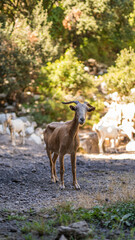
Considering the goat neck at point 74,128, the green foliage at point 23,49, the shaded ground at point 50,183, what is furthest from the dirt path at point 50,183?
the green foliage at point 23,49

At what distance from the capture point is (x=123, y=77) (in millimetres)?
16828

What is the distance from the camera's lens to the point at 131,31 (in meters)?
22.5

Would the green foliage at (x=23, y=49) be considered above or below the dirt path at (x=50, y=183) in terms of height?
above

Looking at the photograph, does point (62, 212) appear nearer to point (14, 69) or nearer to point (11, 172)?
point (11, 172)

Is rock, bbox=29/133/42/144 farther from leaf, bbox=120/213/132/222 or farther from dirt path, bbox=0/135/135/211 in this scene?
leaf, bbox=120/213/132/222

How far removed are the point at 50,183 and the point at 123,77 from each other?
1154 cm

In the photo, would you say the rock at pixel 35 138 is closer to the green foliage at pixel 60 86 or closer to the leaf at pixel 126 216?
the green foliage at pixel 60 86

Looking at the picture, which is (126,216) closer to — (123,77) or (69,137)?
(69,137)

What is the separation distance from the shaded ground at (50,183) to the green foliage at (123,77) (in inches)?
268

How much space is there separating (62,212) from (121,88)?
13.6 metres

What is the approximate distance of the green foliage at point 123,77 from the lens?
661 inches

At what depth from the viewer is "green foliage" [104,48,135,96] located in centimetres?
1678

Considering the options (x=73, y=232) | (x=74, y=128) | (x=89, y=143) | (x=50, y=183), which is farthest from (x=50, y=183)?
(x=89, y=143)

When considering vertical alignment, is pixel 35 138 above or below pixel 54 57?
below
